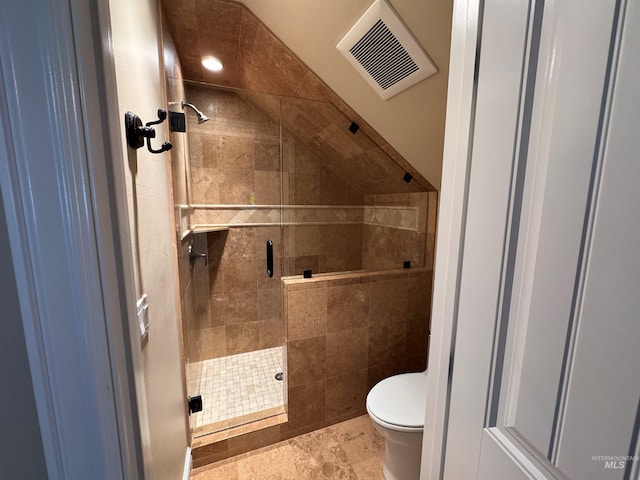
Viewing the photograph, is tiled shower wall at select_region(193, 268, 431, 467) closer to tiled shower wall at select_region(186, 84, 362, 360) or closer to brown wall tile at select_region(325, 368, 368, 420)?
brown wall tile at select_region(325, 368, 368, 420)

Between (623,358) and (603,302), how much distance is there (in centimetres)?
7

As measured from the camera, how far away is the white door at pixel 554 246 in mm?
310

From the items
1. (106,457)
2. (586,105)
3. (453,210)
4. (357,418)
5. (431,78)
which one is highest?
(431,78)

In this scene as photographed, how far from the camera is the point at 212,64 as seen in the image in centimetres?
192

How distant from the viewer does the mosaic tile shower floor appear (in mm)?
1793

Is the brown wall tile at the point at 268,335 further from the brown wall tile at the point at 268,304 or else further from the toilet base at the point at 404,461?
the toilet base at the point at 404,461

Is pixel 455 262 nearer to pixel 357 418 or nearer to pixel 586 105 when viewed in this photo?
pixel 586 105

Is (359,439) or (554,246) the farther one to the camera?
(359,439)

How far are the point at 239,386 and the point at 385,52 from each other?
250 centimetres

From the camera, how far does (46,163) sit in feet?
1.14

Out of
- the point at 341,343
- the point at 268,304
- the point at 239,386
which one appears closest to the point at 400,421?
the point at 341,343

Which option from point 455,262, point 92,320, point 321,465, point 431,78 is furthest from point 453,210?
point 321,465

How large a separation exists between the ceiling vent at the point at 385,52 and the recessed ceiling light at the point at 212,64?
1.07m

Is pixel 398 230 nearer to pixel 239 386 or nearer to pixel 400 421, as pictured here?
pixel 400 421
